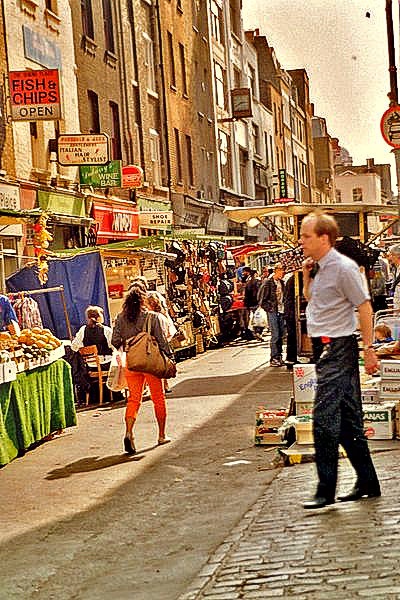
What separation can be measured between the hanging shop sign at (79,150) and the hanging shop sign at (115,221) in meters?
3.36

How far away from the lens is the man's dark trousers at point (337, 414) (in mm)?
7605

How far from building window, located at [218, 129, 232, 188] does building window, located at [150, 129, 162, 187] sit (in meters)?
11.0

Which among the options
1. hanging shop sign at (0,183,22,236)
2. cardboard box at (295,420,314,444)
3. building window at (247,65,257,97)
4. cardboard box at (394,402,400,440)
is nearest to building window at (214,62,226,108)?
building window at (247,65,257,97)

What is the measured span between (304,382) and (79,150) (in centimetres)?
1213

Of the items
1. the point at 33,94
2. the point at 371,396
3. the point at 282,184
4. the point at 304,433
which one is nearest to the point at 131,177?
the point at 33,94

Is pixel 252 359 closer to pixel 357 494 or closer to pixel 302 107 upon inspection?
pixel 357 494

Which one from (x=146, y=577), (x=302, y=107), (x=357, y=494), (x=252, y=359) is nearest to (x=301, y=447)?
(x=357, y=494)

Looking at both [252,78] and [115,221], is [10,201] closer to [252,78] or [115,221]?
[115,221]

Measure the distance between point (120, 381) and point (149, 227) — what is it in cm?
1649

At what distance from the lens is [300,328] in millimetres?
19734

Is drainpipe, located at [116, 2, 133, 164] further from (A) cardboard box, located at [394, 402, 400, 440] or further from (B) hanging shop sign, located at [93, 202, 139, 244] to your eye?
(A) cardboard box, located at [394, 402, 400, 440]

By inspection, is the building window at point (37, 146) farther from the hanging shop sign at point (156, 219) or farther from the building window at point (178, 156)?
the building window at point (178, 156)

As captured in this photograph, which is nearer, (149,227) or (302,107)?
(149,227)

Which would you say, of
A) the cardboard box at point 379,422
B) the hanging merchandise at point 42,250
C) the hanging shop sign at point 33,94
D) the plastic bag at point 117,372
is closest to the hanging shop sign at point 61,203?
the hanging shop sign at point 33,94
